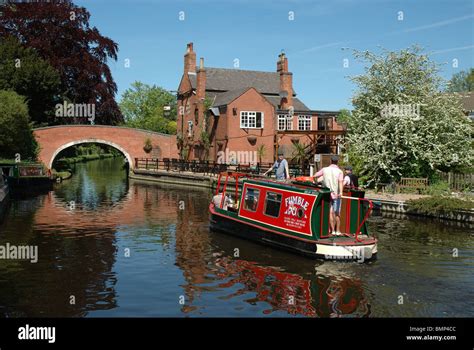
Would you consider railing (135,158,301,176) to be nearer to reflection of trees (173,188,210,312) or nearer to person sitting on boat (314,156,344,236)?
reflection of trees (173,188,210,312)

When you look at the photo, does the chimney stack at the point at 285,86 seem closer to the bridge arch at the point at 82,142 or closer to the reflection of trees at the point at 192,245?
the bridge arch at the point at 82,142

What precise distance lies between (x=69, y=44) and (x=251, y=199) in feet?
141

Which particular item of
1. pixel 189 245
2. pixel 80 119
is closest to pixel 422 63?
pixel 189 245

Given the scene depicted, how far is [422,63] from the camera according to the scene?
29.4 metres

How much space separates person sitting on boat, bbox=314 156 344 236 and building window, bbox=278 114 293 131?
35148mm

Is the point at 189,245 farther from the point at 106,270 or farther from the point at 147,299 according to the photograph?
the point at 147,299

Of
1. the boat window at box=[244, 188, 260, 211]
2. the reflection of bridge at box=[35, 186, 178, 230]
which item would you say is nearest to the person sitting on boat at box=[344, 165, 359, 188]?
the boat window at box=[244, 188, 260, 211]

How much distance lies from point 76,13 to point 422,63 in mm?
36947

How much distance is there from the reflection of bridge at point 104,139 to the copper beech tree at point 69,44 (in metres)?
2.95

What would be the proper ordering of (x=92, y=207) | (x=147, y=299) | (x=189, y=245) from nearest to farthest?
(x=147, y=299), (x=189, y=245), (x=92, y=207)

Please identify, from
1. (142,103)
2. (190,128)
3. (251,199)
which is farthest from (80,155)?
(251,199)

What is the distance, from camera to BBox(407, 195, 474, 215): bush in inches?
837
